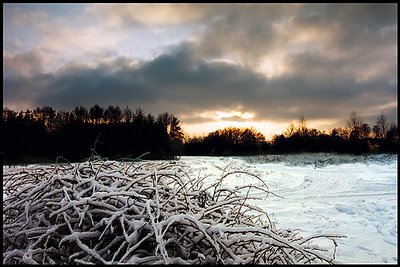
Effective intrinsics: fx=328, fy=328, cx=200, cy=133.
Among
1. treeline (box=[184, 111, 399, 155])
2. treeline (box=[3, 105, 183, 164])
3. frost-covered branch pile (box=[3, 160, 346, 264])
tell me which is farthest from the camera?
treeline (box=[184, 111, 399, 155])

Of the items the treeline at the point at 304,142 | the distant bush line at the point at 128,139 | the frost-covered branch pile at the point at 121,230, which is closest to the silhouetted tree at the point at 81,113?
the distant bush line at the point at 128,139

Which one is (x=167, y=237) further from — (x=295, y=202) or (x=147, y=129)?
(x=147, y=129)

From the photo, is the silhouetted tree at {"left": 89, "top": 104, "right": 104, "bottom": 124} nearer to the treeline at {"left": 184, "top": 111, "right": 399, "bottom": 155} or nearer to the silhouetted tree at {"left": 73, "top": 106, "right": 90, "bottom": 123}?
the silhouetted tree at {"left": 73, "top": 106, "right": 90, "bottom": 123}

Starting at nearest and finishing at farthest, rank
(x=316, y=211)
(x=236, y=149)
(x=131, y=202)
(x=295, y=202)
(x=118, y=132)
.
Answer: (x=131, y=202) → (x=316, y=211) → (x=295, y=202) → (x=118, y=132) → (x=236, y=149)

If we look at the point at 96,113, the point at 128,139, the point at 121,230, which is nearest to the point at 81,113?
the point at 96,113

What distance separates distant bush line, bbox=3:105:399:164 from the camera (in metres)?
21.7

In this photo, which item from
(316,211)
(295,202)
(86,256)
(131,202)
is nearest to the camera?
(86,256)

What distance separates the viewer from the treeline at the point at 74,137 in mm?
20984

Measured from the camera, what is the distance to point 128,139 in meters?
30.1

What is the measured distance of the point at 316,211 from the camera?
684 cm

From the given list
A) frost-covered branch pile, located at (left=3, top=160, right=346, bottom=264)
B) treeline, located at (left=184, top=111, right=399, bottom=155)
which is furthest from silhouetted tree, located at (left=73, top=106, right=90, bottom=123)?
frost-covered branch pile, located at (left=3, top=160, right=346, bottom=264)

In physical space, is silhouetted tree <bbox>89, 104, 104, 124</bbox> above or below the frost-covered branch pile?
above

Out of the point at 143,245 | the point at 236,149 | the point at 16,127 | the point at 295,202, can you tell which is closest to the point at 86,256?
the point at 143,245

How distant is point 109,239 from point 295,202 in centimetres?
715
